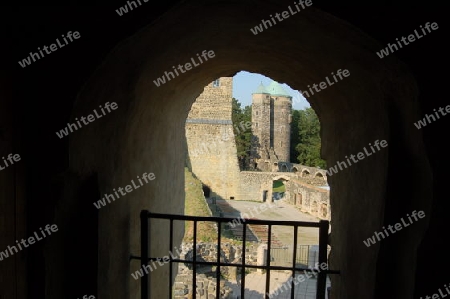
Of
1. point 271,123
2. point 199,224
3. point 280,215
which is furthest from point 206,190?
point 271,123

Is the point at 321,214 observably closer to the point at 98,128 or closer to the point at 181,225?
the point at 181,225

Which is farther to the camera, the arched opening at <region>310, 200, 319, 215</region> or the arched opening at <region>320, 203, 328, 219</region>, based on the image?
the arched opening at <region>310, 200, 319, 215</region>

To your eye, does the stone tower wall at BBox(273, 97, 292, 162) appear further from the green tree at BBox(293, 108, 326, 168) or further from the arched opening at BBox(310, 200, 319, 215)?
the arched opening at BBox(310, 200, 319, 215)

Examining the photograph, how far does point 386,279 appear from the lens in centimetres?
222

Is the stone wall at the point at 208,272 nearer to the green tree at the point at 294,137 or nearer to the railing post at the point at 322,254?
the railing post at the point at 322,254

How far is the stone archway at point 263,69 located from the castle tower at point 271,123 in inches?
1371

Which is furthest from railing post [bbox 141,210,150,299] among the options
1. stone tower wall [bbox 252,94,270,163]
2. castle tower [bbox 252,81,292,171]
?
stone tower wall [bbox 252,94,270,163]

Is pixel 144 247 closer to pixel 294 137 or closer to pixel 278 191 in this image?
pixel 278 191

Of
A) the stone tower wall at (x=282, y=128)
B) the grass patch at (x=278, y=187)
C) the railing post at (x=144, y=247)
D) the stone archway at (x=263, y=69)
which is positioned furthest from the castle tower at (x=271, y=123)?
the railing post at (x=144, y=247)

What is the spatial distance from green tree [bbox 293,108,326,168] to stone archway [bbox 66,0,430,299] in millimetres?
38340

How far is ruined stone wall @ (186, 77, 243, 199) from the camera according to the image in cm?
2688

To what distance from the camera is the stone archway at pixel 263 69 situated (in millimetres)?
2031

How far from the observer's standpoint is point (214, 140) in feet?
88.8

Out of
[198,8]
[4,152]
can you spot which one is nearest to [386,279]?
[198,8]
